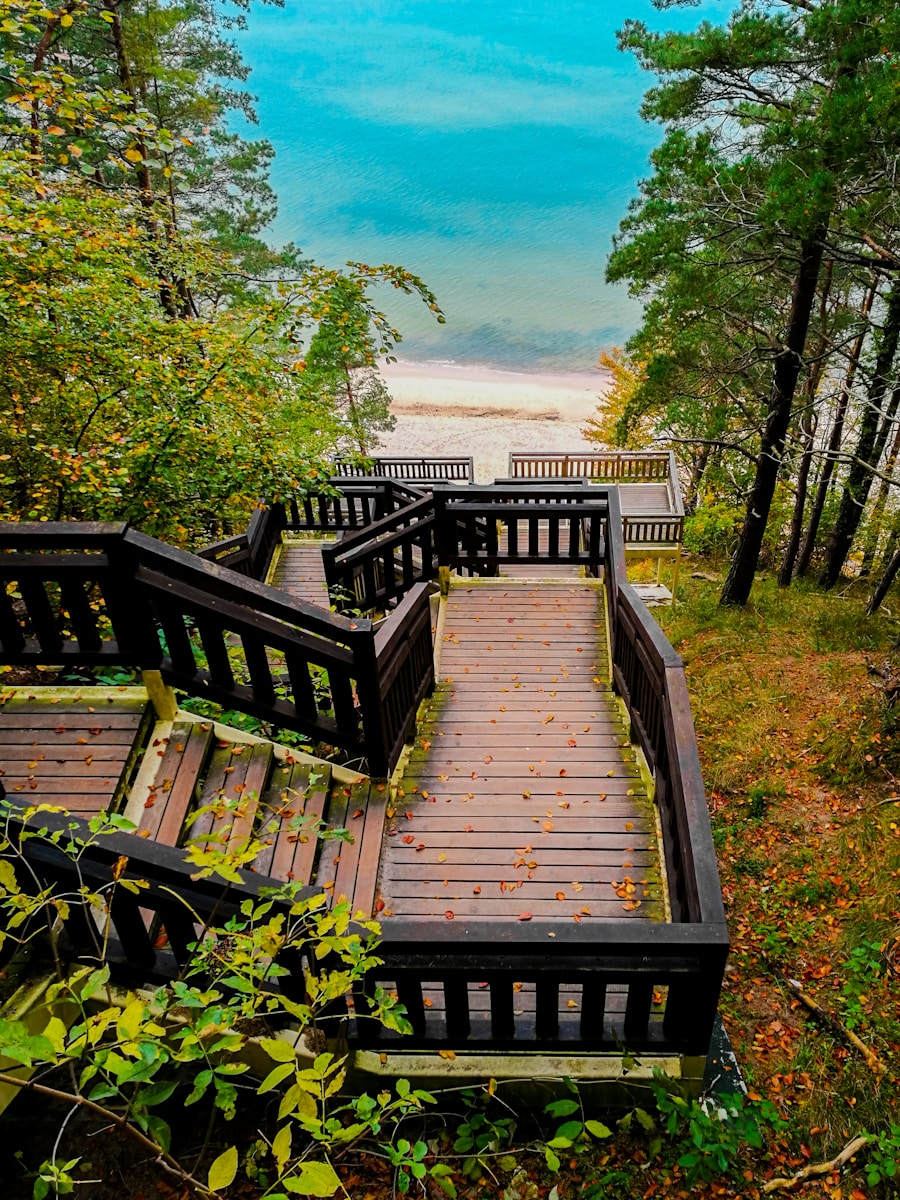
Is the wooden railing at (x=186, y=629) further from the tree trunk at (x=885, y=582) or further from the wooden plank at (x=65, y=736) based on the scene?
the tree trunk at (x=885, y=582)

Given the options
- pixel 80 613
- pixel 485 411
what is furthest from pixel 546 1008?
pixel 485 411

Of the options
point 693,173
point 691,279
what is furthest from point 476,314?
point 693,173

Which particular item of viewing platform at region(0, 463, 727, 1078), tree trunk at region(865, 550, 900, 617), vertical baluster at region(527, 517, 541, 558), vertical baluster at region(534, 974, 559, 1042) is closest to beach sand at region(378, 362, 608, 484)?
tree trunk at region(865, 550, 900, 617)

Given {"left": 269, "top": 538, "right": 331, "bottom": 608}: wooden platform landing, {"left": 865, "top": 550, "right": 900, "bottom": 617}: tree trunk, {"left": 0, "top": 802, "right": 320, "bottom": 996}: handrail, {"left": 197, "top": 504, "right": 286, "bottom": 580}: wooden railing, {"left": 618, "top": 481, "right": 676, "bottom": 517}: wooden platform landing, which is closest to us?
{"left": 0, "top": 802, "right": 320, "bottom": 996}: handrail

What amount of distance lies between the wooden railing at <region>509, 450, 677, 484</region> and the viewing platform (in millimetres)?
12520

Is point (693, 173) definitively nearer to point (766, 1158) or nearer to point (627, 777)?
point (627, 777)

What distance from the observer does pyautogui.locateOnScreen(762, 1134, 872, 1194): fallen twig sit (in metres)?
3.02

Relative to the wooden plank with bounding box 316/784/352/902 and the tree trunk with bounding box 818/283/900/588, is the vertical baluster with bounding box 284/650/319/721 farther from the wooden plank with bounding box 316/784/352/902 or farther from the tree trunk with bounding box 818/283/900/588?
the tree trunk with bounding box 818/283/900/588

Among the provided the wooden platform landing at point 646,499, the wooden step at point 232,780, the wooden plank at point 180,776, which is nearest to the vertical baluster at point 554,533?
the wooden step at point 232,780

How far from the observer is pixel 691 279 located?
10680mm

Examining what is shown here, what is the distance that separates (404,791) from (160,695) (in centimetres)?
167

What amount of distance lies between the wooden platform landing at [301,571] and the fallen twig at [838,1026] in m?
6.46

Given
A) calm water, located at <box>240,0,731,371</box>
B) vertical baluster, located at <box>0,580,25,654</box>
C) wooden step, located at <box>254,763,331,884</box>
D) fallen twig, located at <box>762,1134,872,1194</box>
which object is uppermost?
calm water, located at <box>240,0,731,371</box>

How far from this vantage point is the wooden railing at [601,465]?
57.4 ft
